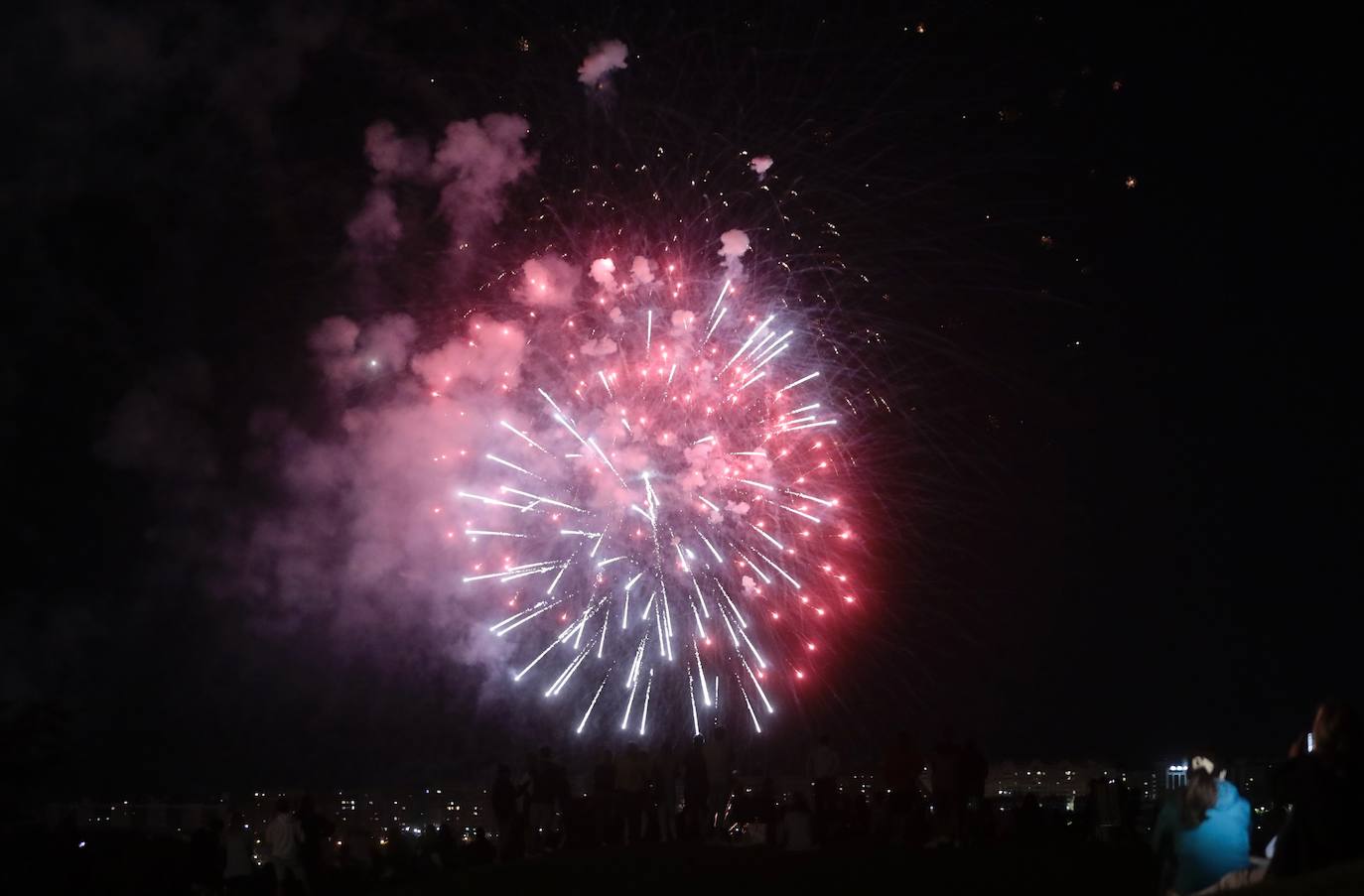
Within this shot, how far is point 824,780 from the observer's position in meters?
17.8

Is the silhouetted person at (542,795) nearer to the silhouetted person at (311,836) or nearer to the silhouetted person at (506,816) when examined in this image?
the silhouetted person at (506,816)

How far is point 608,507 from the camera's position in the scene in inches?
1035

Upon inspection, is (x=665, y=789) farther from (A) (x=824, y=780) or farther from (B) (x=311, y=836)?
(B) (x=311, y=836)

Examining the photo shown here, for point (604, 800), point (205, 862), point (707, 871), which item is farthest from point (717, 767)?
point (205, 862)

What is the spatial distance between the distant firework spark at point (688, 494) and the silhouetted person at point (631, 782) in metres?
6.45

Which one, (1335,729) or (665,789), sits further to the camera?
(665,789)

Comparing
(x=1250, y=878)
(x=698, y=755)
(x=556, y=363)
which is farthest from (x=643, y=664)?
(x=1250, y=878)

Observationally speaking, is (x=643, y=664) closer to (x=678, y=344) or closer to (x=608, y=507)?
(x=608, y=507)

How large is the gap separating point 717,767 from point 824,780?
1.30 m

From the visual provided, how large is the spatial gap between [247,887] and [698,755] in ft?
17.5

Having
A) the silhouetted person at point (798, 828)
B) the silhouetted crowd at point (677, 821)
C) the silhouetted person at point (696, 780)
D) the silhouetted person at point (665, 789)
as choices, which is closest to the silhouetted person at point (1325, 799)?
the silhouetted crowd at point (677, 821)

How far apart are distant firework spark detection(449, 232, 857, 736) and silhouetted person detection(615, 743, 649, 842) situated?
21.2 feet

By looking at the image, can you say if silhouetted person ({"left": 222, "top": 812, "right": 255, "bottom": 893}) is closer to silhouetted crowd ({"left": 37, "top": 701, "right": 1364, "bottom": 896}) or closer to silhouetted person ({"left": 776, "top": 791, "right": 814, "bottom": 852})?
silhouetted crowd ({"left": 37, "top": 701, "right": 1364, "bottom": 896})

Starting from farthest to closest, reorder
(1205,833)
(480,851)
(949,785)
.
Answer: (480,851)
(949,785)
(1205,833)
